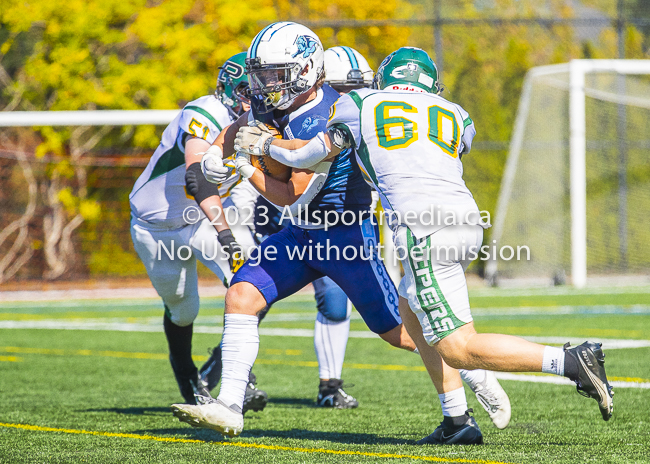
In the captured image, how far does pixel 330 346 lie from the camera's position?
5371mm

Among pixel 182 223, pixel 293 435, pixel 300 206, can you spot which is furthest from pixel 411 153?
pixel 182 223

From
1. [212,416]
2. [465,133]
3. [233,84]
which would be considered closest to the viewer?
[212,416]

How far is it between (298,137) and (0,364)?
4.35 m

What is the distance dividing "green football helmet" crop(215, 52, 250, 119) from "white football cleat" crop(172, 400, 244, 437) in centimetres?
204

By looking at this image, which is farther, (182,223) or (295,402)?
(295,402)

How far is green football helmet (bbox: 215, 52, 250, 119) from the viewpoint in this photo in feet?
16.2

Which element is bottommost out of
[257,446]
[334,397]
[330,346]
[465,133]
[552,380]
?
[552,380]

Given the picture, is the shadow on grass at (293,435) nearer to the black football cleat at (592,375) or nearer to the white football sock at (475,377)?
the white football sock at (475,377)

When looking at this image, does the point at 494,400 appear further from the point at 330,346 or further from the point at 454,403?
the point at 330,346

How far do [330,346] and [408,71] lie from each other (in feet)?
7.13

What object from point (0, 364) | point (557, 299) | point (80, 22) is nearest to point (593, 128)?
point (557, 299)

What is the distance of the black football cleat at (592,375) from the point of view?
3.26 m

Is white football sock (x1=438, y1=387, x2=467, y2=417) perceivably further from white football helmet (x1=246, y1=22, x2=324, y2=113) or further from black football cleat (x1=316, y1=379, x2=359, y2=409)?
white football helmet (x1=246, y1=22, x2=324, y2=113)

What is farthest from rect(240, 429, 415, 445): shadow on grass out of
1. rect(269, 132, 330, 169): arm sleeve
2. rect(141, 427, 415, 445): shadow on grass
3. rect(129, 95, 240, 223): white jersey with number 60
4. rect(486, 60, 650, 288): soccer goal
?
rect(486, 60, 650, 288): soccer goal
